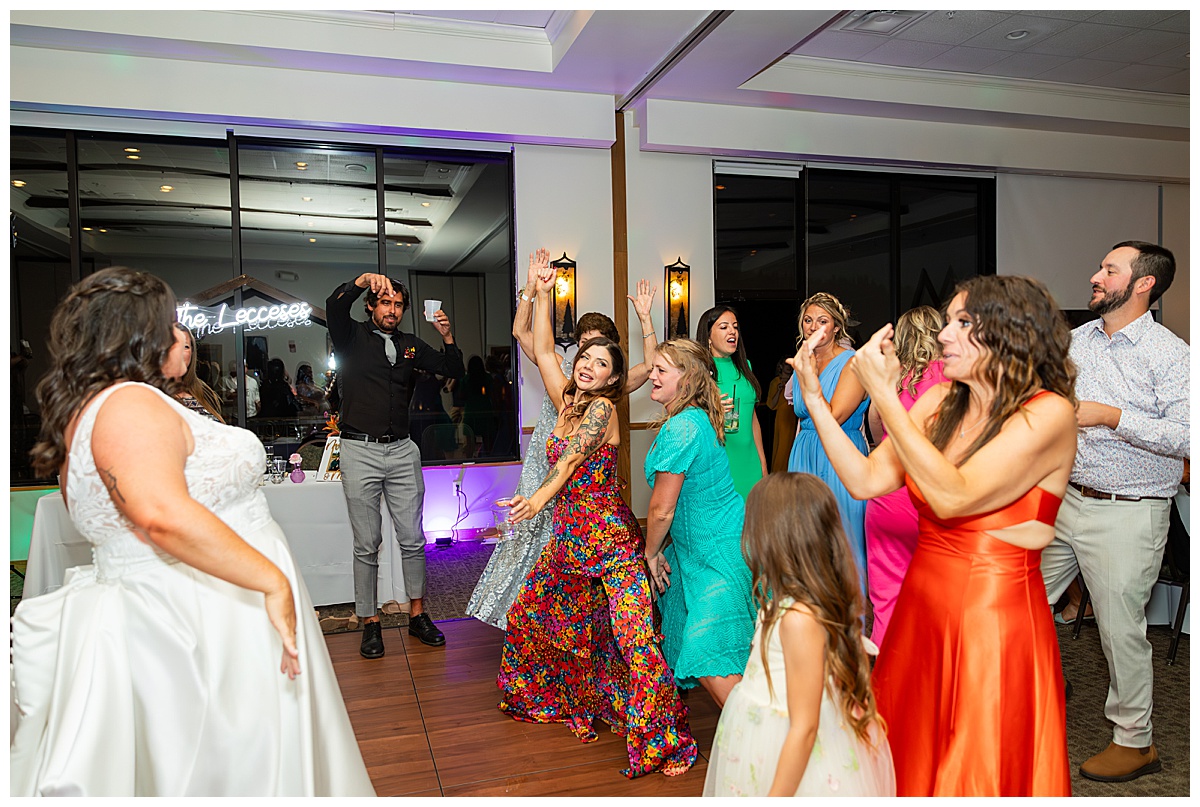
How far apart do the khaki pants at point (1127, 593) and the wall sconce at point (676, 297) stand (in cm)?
397

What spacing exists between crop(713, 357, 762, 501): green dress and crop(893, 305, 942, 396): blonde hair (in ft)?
2.97

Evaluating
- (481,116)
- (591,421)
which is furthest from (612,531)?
(481,116)

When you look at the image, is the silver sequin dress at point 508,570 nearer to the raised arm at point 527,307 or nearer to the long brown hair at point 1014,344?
the raised arm at point 527,307

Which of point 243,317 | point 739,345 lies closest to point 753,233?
point 739,345

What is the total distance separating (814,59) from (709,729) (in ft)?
16.4

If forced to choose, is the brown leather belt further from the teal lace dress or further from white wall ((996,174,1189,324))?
white wall ((996,174,1189,324))

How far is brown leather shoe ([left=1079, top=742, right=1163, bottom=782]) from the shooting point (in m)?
2.85

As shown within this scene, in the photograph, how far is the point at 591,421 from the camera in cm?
310

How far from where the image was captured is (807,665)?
177cm

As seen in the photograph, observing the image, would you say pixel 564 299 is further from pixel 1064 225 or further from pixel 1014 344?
pixel 1064 225

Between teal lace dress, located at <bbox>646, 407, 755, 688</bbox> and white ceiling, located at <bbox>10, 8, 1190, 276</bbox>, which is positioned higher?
white ceiling, located at <bbox>10, 8, 1190, 276</bbox>

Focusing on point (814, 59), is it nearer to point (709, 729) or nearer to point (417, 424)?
point (417, 424)

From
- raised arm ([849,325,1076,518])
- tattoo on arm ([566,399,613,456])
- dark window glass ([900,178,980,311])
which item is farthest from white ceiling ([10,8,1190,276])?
raised arm ([849,325,1076,518])

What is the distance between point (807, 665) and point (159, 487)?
141 centimetres
